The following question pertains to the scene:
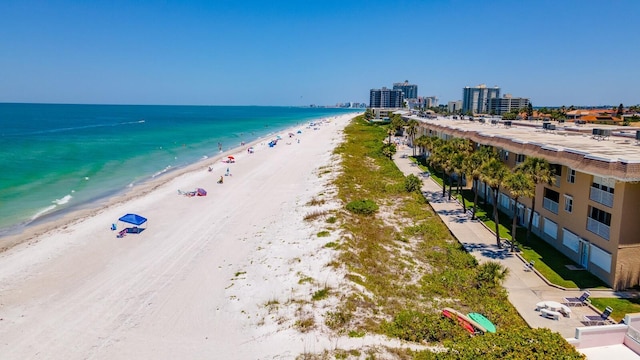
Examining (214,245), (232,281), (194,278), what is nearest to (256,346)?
(232,281)

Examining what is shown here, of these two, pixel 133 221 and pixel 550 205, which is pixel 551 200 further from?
pixel 133 221

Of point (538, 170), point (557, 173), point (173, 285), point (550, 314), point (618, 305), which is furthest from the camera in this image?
point (557, 173)

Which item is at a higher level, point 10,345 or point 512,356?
point 512,356

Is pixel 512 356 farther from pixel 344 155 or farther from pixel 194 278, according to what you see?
pixel 344 155

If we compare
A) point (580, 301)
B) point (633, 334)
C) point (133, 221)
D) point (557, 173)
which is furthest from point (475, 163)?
point (133, 221)

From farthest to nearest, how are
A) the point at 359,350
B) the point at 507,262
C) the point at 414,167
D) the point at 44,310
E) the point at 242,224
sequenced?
the point at 414,167 < the point at 242,224 < the point at 507,262 < the point at 44,310 < the point at 359,350

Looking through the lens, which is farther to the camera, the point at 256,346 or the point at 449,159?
the point at 449,159
